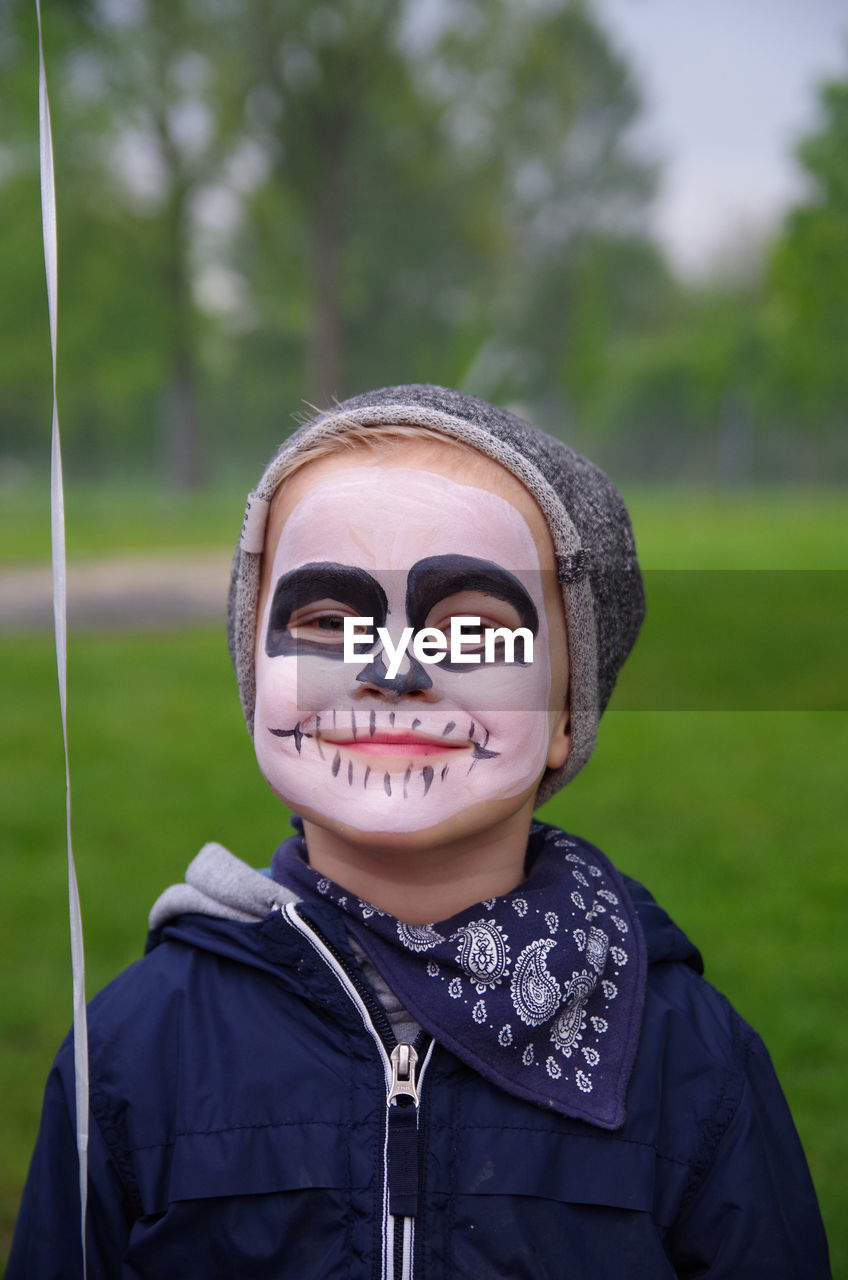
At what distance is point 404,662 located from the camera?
1714 mm

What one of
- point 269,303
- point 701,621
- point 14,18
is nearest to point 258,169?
point 14,18

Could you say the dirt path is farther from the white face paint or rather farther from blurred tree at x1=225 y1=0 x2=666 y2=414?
the white face paint

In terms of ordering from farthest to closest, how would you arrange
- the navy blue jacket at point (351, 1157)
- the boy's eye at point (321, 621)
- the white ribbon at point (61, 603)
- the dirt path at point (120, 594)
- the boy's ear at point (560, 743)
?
the dirt path at point (120, 594), the boy's ear at point (560, 743), the boy's eye at point (321, 621), the navy blue jacket at point (351, 1157), the white ribbon at point (61, 603)

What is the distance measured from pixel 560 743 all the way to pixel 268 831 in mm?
3398

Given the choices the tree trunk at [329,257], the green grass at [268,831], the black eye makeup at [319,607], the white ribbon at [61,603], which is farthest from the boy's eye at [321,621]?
the tree trunk at [329,257]

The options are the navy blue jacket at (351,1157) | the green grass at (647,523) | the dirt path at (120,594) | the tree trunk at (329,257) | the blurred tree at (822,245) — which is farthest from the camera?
the tree trunk at (329,257)

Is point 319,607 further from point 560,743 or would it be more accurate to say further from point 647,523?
point 647,523

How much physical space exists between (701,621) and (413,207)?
47.5ft

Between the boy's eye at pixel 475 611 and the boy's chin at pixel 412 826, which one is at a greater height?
the boy's eye at pixel 475 611

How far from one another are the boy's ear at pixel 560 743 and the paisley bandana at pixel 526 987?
0.64 ft

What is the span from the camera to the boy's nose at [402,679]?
1701 mm

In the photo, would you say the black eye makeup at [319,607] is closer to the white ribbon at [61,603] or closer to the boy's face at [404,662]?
the boy's face at [404,662]

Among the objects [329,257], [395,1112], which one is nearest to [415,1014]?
[395,1112]

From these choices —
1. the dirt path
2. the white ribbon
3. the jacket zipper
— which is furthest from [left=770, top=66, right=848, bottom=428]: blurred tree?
the dirt path
